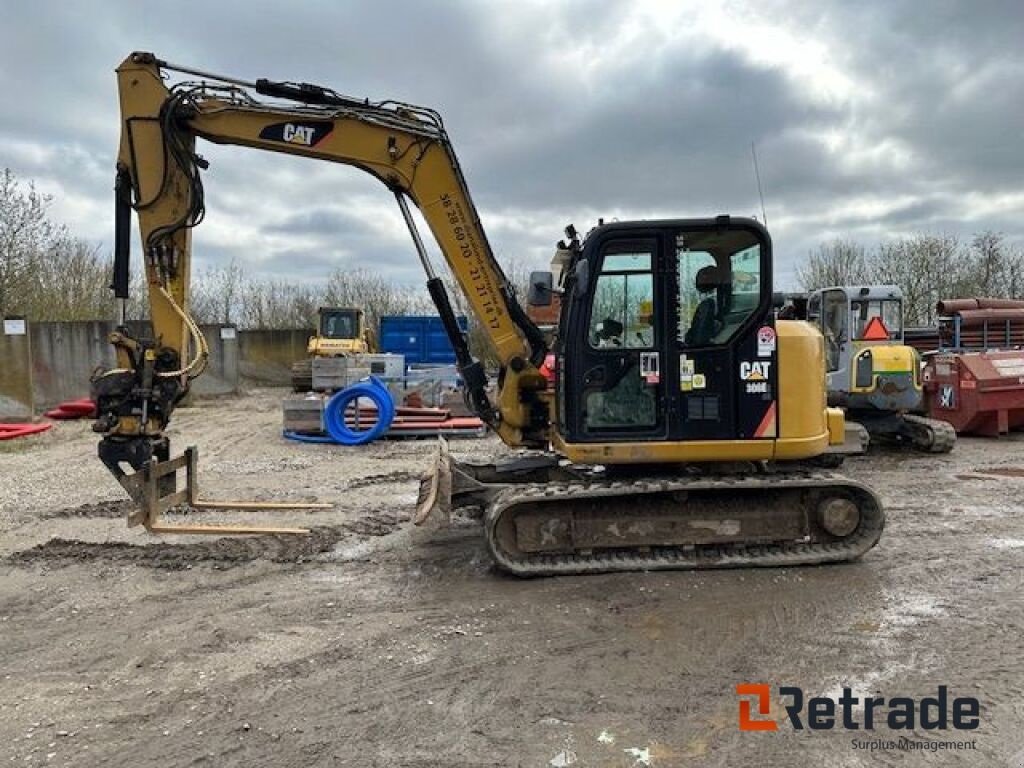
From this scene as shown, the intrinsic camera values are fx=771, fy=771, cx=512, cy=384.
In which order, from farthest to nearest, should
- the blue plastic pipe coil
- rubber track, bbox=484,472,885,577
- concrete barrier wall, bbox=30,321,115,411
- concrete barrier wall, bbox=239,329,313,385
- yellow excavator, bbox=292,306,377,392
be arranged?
concrete barrier wall, bbox=239,329,313,385
yellow excavator, bbox=292,306,377,392
concrete barrier wall, bbox=30,321,115,411
the blue plastic pipe coil
rubber track, bbox=484,472,885,577

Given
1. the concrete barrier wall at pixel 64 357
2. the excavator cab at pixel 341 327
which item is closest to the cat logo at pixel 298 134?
the concrete barrier wall at pixel 64 357

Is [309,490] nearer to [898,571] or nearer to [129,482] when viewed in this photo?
[129,482]

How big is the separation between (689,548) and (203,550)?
3.80 m

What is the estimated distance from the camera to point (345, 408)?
1262 centimetres

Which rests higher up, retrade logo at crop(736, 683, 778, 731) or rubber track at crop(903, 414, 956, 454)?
rubber track at crop(903, 414, 956, 454)

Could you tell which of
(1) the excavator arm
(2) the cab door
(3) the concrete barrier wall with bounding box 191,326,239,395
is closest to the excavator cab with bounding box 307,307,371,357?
(3) the concrete barrier wall with bounding box 191,326,239,395

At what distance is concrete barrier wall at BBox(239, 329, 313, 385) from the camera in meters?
27.4

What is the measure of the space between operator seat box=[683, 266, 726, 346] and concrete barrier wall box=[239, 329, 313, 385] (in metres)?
23.7

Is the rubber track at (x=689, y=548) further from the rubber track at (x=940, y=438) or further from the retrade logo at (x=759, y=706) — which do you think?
the rubber track at (x=940, y=438)

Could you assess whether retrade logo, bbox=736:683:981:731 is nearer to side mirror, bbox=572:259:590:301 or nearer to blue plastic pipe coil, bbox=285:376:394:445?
side mirror, bbox=572:259:590:301

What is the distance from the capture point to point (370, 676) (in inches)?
157

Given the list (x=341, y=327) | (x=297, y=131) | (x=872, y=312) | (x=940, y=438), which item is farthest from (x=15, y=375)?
(x=940, y=438)

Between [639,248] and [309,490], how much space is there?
5.10m

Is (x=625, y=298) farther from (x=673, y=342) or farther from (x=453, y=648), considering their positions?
(x=453, y=648)
